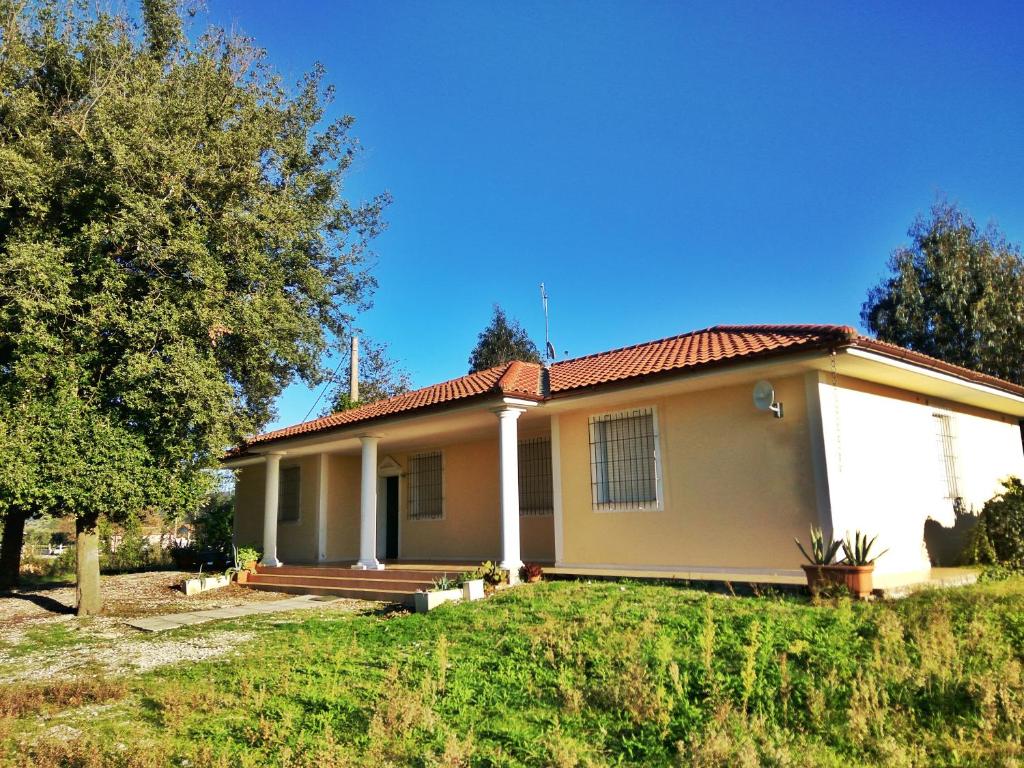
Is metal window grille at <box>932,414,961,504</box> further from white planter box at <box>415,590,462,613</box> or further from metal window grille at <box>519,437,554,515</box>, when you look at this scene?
white planter box at <box>415,590,462,613</box>

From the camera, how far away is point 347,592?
1234cm

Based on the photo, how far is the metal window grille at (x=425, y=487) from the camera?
Result: 16.0 meters

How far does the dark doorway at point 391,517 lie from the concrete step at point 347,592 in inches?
129

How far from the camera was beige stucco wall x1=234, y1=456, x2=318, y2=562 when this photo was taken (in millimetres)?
17703

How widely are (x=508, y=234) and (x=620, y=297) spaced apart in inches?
163

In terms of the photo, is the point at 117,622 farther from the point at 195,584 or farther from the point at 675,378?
the point at 675,378

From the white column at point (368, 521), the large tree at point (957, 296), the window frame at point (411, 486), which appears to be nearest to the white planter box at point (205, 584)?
the white column at point (368, 521)

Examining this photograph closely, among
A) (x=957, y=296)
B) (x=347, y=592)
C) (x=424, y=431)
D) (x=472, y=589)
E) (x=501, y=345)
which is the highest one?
(x=501, y=345)

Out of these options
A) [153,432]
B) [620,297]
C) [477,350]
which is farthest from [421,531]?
[477,350]

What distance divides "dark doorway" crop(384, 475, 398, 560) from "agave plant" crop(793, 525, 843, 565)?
10405mm

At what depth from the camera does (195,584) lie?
46.4 ft

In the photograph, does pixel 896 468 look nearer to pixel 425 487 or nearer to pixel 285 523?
pixel 425 487

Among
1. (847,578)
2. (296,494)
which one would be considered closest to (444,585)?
(847,578)

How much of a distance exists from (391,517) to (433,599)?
25.1ft
